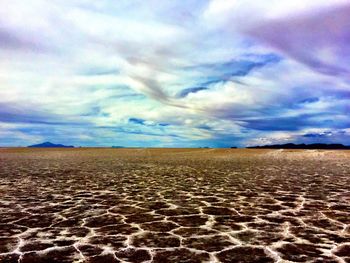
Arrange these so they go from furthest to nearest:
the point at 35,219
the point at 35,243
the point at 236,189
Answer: the point at 236,189, the point at 35,219, the point at 35,243

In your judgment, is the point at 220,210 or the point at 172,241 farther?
the point at 220,210

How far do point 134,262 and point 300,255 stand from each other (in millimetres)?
2498

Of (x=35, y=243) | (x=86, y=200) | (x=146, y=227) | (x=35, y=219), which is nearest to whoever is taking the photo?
(x=35, y=243)

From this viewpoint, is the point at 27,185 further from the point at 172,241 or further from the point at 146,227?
the point at 172,241

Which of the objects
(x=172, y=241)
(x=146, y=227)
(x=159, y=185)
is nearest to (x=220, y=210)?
(x=146, y=227)

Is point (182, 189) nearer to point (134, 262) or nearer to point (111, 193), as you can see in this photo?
point (111, 193)

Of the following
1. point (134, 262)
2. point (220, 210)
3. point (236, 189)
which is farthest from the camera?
point (236, 189)

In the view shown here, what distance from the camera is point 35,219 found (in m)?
8.49

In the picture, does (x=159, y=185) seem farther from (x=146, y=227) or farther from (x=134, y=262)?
(x=134, y=262)

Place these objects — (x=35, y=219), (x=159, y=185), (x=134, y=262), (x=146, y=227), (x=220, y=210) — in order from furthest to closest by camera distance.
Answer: (x=159, y=185) → (x=220, y=210) → (x=35, y=219) → (x=146, y=227) → (x=134, y=262)

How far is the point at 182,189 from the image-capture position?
533 inches

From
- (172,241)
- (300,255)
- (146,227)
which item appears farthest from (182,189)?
(300,255)

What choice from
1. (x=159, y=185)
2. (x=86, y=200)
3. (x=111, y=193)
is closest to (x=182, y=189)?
(x=159, y=185)

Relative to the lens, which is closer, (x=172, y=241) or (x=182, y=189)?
(x=172, y=241)
